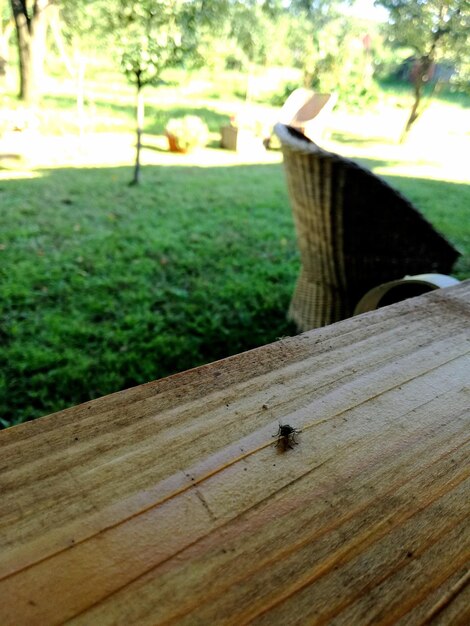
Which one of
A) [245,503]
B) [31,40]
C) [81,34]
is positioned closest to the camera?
[245,503]

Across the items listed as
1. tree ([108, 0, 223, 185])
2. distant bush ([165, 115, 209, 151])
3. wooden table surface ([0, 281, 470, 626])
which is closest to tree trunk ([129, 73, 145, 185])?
tree ([108, 0, 223, 185])

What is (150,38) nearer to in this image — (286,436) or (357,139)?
(286,436)

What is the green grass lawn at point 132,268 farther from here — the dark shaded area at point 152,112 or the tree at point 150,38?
the dark shaded area at point 152,112

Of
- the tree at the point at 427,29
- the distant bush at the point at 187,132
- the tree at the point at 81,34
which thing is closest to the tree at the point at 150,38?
the tree at the point at 81,34

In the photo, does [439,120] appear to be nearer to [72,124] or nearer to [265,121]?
[265,121]

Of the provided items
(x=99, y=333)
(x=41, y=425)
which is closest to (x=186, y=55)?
(x=99, y=333)

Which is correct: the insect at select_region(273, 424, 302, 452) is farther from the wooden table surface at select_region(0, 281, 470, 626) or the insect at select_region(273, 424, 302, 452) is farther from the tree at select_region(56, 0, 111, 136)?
the tree at select_region(56, 0, 111, 136)

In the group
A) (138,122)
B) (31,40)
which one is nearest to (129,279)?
(138,122)
